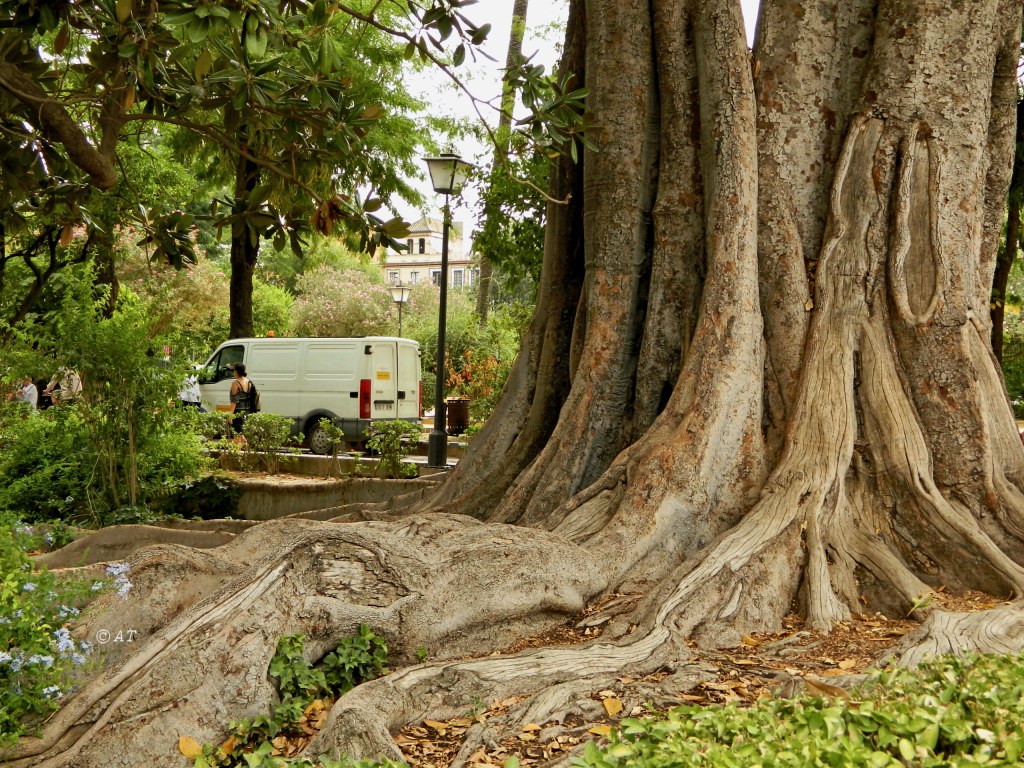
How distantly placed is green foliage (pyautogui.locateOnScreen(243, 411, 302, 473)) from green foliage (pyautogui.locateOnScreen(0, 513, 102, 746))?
9121 millimetres

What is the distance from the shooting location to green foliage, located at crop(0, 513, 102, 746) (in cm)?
Answer: 387

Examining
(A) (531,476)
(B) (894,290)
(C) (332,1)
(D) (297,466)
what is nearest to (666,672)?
(A) (531,476)

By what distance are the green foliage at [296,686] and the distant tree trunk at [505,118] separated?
9.18ft

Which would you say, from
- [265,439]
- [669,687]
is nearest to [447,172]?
Answer: [265,439]

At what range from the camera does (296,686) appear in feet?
13.7

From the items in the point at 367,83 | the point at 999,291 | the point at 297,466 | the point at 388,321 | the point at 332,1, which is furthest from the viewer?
the point at 388,321

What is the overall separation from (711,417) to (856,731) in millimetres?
2810

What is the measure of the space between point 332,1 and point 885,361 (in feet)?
12.2

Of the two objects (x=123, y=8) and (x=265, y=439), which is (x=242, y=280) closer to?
(x=265, y=439)

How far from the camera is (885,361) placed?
5973mm

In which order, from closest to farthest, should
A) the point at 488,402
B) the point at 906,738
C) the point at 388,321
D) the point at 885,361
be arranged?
the point at 906,738, the point at 885,361, the point at 488,402, the point at 388,321

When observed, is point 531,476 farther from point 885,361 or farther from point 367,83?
point 367,83

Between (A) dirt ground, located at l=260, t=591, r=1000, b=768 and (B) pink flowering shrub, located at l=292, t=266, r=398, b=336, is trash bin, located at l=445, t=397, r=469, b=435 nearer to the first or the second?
(A) dirt ground, located at l=260, t=591, r=1000, b=768

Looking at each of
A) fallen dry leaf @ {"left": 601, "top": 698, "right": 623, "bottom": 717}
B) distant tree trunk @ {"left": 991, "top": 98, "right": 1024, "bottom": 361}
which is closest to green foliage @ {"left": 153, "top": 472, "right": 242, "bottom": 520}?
fallen dry leaf @ {"left": 601, "top": 698, "right": 623, "bottom": 717}
